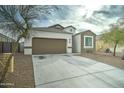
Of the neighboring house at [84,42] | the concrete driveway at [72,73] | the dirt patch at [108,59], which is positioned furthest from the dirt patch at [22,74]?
the dirt patch at [108,59]

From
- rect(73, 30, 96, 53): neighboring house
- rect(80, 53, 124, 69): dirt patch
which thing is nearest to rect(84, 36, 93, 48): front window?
rect(73, 30, 96, 53): neighboring house

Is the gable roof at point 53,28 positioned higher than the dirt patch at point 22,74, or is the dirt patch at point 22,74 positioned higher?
the gable roof at point 53,28

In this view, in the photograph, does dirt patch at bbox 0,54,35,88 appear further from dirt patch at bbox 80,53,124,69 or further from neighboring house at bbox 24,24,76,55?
dirt patch at bbox 80,53,124,69

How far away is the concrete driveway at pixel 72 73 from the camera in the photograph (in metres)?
2.93

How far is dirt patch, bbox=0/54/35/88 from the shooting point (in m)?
2.90

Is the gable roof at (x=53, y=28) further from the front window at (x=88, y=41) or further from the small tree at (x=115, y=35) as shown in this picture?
the small tree at (x=115, y=35)

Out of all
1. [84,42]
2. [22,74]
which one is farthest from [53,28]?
[22,74]

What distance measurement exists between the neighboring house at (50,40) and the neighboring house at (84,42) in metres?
0.11

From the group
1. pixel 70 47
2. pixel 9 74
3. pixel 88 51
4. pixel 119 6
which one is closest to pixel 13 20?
pixel 9 74

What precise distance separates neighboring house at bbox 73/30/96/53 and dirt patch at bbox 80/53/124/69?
11 centimetres

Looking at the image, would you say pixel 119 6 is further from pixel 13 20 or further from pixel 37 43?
pixel 13 20

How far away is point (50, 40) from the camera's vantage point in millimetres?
3322

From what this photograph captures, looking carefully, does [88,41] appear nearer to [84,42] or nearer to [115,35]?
[84,42]

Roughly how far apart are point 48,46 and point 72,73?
709 millimetres
